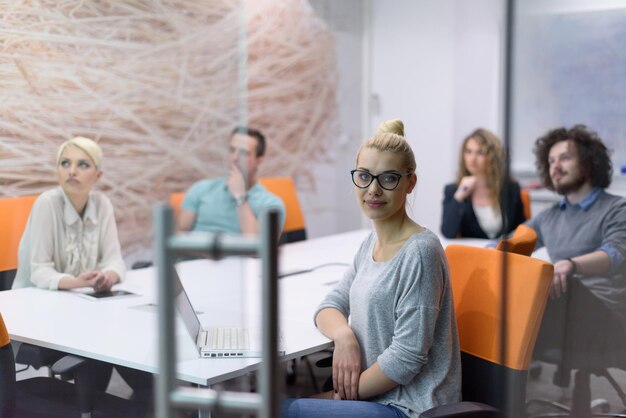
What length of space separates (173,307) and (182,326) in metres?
0.24

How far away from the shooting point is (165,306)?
34.1 inches

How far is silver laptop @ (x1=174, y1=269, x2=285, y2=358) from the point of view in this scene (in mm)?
1183

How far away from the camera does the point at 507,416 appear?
5.42 feet

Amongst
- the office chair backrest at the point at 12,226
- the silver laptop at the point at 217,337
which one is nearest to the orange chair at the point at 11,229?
the office chair backrest at the point at 12,226

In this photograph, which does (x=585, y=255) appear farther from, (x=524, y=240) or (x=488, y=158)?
(x=488, y=158)

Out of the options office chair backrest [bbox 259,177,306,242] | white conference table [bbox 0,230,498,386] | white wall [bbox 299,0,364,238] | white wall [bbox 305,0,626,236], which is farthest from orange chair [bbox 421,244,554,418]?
white wall [bbox 299,0,364,238]

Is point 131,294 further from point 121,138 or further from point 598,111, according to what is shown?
point 598,111

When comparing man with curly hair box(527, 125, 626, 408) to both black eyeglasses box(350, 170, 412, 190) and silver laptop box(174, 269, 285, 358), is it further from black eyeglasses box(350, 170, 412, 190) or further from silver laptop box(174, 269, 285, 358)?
silver laptop box(174, 269, 285, 358)

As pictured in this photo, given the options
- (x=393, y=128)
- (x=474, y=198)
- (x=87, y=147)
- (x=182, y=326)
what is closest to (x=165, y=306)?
(x=182, y=326)

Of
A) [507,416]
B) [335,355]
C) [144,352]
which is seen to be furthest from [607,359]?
[144,352]

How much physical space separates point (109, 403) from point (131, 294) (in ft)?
2.23

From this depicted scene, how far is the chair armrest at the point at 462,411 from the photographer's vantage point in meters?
→ 1.70

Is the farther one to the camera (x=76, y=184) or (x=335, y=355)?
(x=76, y=184)

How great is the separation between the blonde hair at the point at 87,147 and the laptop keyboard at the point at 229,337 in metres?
1.05
